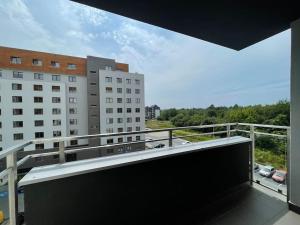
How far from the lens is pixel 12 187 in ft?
3.15

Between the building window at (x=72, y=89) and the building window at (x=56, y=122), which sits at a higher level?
the building window at (x=72, y=89)

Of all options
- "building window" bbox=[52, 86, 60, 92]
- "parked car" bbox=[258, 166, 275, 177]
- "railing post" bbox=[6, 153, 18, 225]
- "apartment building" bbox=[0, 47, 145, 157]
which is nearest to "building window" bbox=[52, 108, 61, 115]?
"apartment building" bbox=[0, 47, 145, 157]

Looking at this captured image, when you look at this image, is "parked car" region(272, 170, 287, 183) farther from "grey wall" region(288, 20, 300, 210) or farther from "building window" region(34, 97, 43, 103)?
"building window" region(34, 97, 43, 103)

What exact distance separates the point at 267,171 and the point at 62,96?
6575 mm

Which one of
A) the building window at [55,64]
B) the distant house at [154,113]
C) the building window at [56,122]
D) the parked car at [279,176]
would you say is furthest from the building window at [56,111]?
the parked car at [279,176]

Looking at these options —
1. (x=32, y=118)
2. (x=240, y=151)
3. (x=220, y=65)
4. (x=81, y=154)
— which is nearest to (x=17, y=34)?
(x=32, y=118)

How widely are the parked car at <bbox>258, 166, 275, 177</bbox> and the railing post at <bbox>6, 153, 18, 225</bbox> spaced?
9.69 ft

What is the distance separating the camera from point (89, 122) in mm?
7867

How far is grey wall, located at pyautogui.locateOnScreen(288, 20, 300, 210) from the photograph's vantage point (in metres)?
1.66

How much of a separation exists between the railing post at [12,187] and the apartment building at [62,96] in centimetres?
277

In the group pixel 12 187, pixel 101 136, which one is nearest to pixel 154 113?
pixel 101 136

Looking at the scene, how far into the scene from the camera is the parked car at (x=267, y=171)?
228cm

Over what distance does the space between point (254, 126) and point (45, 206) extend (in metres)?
2.81

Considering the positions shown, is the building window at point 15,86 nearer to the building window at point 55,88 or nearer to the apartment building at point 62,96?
the apartment building at point 62,96
